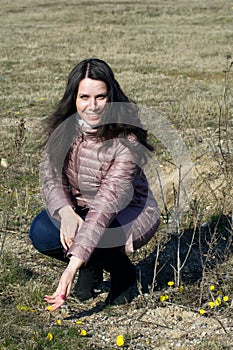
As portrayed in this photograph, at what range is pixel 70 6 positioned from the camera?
26.4m

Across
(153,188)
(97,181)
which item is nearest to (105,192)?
(97,181)

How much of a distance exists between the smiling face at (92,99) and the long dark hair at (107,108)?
0.02 m

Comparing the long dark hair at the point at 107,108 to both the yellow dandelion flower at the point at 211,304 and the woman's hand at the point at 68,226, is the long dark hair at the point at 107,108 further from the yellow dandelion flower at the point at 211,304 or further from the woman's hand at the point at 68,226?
the yellow dandelion flower at the point at 211,304

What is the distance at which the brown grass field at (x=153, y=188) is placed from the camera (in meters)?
3.23

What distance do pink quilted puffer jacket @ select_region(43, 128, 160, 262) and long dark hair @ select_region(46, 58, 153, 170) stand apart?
0.18ft

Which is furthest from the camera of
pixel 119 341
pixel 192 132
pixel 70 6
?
pixel 70 6

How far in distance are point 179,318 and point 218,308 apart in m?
0.24

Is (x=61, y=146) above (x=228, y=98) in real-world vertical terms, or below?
above

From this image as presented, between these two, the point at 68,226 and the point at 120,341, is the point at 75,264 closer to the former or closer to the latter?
the point at 68,226

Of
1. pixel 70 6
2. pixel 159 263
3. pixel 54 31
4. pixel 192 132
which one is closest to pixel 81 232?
pixel 159 263

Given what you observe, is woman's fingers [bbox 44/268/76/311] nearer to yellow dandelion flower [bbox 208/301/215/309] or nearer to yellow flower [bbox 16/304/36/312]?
yellow flower [bbox 16/304/36/312]

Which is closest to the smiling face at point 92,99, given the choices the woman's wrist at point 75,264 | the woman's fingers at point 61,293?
the woman's wrist at point 75,264

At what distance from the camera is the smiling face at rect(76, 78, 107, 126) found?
129 inches

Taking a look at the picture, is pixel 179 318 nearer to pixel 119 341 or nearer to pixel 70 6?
pixel 119 341
